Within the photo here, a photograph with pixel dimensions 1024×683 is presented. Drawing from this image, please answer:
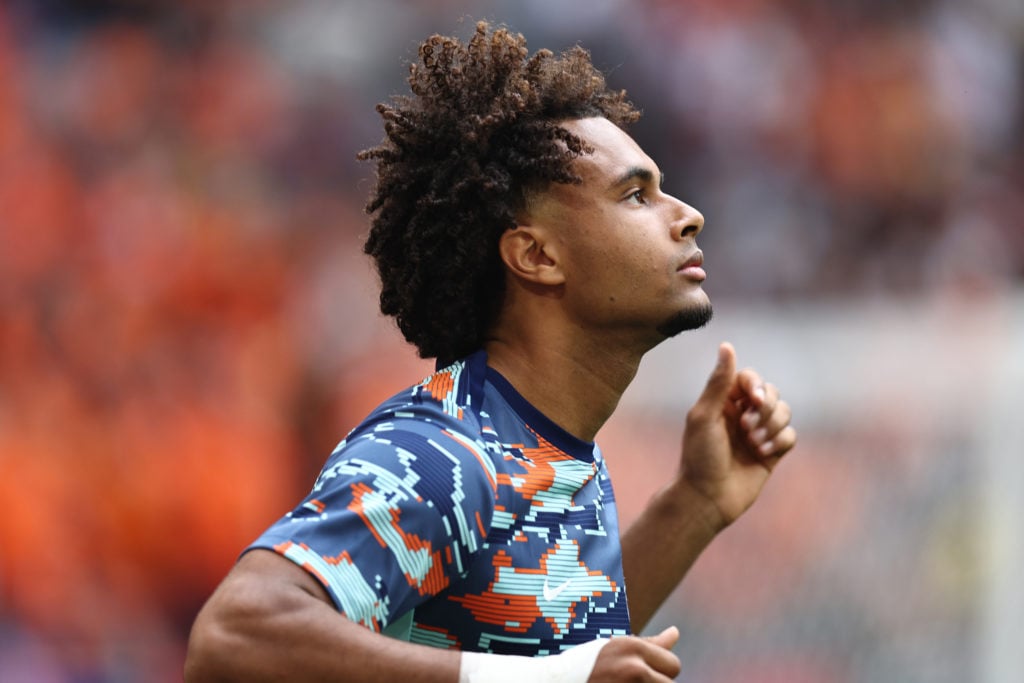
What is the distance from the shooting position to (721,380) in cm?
299

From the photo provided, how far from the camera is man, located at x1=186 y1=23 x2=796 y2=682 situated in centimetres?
188

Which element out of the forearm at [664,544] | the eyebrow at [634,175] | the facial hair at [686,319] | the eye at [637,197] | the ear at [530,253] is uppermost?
the eyebrow at [634,175]

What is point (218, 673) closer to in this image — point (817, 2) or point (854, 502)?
point (854, 502)

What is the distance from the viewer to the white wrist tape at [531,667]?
1.90 meters

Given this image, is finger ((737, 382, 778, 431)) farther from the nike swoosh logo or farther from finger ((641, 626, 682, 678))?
finger ((641, 626, 682, 678))

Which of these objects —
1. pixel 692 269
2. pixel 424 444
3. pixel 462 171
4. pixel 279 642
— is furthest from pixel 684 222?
pixel 279 642

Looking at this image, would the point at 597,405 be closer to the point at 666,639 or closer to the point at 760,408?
the point at 760,408

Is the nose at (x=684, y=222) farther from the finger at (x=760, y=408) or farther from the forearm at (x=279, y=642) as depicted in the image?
the forearm at (x=279, y=642)

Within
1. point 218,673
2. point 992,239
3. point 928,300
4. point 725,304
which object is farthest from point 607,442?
point 218,673

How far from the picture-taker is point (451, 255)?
261 cm

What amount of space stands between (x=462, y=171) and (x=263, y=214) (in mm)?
4454

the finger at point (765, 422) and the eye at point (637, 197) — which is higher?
the eye at point (637, 197)

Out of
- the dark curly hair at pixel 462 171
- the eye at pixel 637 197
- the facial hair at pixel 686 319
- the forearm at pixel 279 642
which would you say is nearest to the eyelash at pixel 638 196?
the eye at pixel 637 197

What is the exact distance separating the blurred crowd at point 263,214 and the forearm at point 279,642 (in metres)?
4.68
